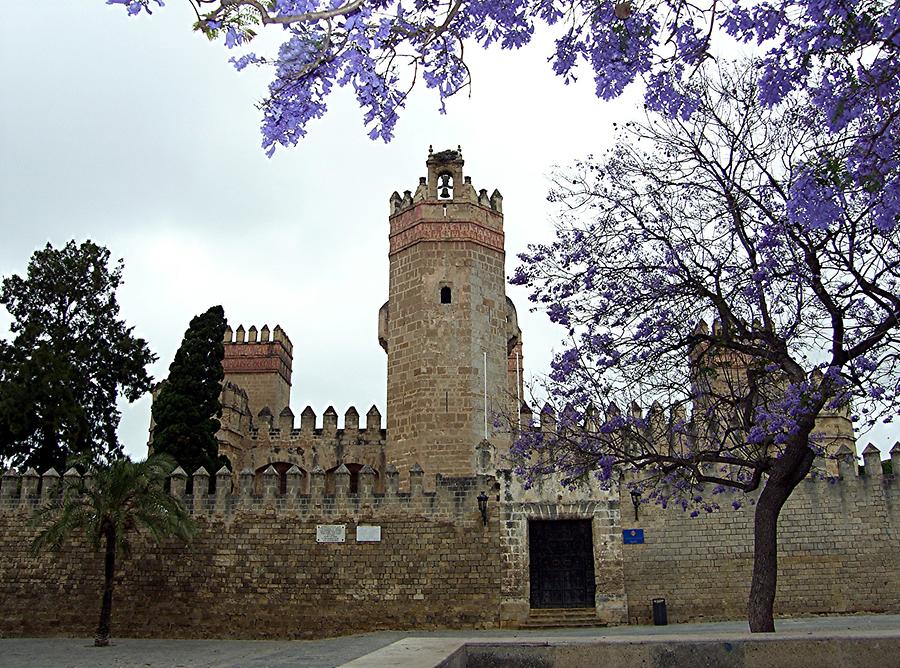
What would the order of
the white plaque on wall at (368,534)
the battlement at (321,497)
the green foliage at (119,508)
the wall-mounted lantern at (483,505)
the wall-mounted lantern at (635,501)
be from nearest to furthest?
the green foliage at (119,508), the wall-mounted lantern at (635,501), the wall-mounted lantern at (483,505), the white plaque on wall at (368,534), the battlement at (321,497)

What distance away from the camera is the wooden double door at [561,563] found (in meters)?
16.5

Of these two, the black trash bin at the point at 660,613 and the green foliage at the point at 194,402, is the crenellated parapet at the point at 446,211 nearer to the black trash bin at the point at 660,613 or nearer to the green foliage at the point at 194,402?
the green foliage at the point at 194,402

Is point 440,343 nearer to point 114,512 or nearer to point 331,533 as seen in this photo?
point 331,533

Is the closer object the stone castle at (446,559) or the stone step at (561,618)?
the stone step at (561,618)

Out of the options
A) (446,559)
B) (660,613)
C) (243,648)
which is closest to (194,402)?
(243,648)

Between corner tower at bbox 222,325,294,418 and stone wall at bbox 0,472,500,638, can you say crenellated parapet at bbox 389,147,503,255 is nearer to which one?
stone wall at bbox 0,472,500,638

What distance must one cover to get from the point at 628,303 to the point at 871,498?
9945mm

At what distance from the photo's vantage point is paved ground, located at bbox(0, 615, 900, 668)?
12.8m

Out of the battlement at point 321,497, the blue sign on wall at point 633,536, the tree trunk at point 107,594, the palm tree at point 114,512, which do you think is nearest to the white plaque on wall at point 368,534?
the battlement at point 321,497

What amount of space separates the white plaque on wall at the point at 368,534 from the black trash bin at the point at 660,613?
19.0 feet

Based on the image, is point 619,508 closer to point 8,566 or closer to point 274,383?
point 8,566

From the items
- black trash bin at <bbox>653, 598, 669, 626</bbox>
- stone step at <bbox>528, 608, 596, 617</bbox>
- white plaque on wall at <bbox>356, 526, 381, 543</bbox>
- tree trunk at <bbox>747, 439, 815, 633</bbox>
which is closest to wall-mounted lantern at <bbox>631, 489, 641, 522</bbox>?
black trash bin at <bbox>653, 598, 669, 626</bbox>

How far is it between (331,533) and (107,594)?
4508 mm

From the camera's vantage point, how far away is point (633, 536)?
1666 cm
